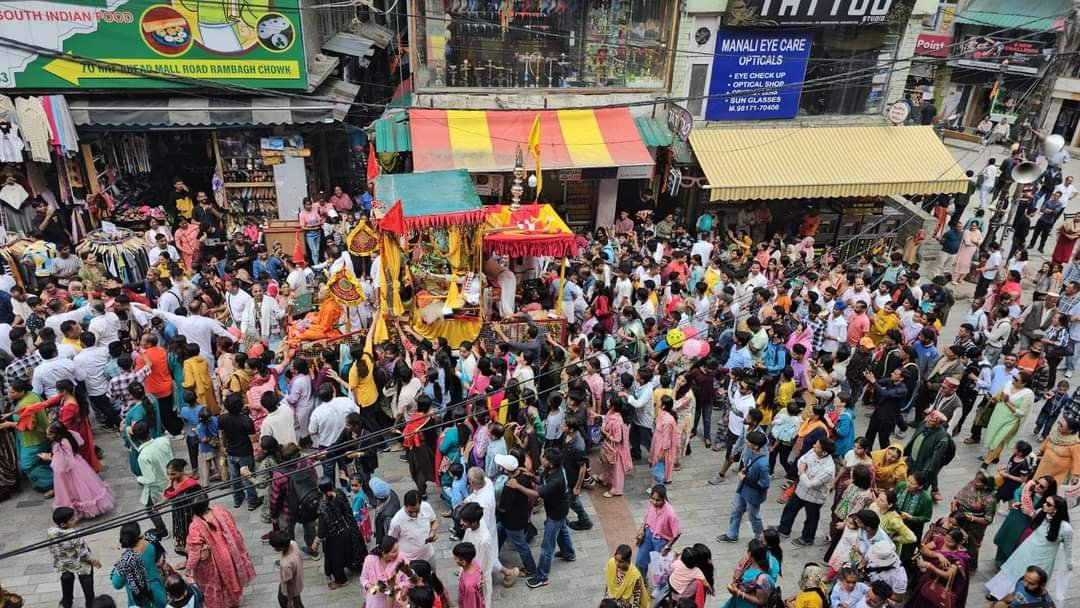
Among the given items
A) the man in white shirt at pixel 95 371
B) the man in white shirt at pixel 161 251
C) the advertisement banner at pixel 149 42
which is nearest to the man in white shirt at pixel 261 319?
the man in white shirt at pixel 95 371

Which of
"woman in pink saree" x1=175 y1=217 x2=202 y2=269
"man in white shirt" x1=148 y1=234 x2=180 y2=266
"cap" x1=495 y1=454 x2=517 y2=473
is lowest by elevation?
"woman in pink saree" x1=175 y1=217 x2=202 y2=269

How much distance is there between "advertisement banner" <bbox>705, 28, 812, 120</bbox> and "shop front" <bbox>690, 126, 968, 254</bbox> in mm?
485

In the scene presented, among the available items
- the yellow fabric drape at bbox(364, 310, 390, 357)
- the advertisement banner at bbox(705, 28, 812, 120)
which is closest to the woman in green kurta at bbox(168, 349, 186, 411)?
the yellow fabric drape at bbox(364, 310, 390, 357)

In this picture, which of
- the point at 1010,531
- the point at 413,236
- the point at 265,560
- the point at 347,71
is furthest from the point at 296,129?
the point at 1010,531

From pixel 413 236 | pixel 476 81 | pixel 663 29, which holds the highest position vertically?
pixel 663 29

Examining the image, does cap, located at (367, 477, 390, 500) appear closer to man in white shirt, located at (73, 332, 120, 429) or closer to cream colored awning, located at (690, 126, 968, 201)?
man in white shirt, located at (73, 332, 120, 429)

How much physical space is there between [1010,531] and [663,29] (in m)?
12.0

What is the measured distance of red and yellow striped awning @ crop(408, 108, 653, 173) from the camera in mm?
14758

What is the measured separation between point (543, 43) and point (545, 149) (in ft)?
7.76

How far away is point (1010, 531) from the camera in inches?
283

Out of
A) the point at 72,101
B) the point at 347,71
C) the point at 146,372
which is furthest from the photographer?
the point at 347,71

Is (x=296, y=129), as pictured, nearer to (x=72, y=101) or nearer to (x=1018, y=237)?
(x=72, y=101)

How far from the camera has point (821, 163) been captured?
16328mm

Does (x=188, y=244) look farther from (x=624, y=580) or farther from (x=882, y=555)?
(x=882, y=555)
